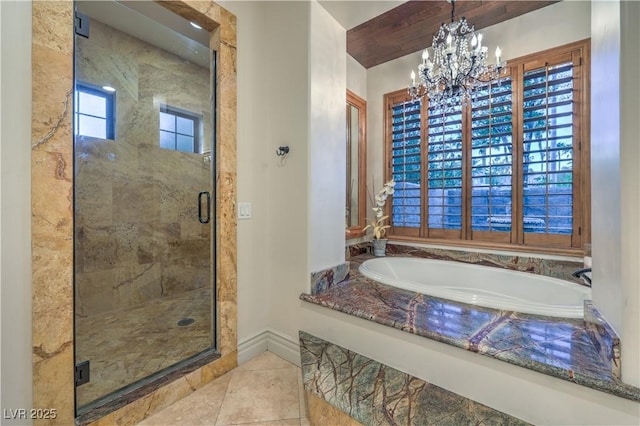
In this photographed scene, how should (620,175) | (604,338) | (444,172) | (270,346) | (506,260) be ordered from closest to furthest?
(620,175), (604,338), (270,346), (506,260), (444,172)

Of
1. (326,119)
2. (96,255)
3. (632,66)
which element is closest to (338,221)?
(326,119)

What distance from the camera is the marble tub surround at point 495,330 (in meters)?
0.96

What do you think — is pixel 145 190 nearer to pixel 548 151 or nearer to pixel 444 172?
pixel 444 172

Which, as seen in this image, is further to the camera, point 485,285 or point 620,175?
point 485,285

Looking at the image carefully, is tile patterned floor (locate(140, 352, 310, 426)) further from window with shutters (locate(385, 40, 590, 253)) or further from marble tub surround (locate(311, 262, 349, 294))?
window with shutters (locate(385, 40, 590, 253))

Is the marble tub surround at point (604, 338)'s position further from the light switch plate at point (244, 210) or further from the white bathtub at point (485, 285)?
the light switch plate at point (244, 210)

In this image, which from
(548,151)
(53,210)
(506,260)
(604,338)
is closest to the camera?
(604,338)

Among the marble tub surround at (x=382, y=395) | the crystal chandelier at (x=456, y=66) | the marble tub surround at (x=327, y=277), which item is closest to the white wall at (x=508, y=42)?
the crystal chandelier at (x=456, y=66)

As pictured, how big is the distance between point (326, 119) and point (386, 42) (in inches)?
55.4

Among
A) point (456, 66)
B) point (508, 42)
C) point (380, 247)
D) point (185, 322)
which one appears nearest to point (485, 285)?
point (380, 247)

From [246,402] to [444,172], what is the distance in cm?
250

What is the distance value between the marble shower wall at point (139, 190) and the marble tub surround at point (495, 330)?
1.44m

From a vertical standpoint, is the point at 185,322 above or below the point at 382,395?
below

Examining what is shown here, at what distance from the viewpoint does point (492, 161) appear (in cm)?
242
